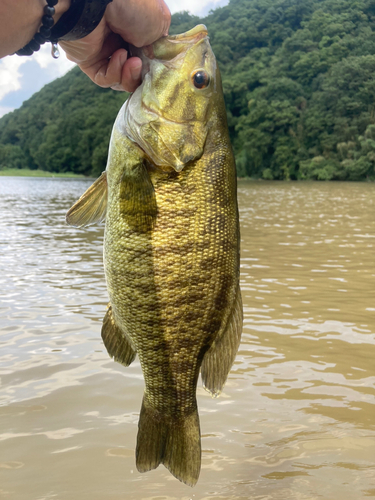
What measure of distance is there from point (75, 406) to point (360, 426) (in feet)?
7.85

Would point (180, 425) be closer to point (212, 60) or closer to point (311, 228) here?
point (212, 60)

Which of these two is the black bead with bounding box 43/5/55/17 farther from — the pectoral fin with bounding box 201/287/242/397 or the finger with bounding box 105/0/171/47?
the pectoral fin with bounding box 201/287/242/397

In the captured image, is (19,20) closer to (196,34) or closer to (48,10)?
(48,10)

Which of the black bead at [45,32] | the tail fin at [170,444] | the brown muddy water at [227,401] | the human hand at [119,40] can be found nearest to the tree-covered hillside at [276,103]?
the brown muddy water at [227,401]

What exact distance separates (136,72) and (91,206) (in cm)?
68

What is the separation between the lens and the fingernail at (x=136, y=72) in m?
2.37

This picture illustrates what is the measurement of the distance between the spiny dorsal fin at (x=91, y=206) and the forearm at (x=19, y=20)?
2.20 ft

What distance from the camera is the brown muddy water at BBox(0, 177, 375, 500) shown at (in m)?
3.32

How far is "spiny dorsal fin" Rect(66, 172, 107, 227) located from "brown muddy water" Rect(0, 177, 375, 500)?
1869 millimetres

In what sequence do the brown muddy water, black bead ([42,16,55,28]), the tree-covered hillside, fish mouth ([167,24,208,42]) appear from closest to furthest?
black bead ([42,16,55,28]) < fish mouth ([167,24,208,42]) < the brown muddy water < the tree-covered hillside

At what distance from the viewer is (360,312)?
270 inches

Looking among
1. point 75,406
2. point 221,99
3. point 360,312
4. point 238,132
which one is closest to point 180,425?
point 221,99

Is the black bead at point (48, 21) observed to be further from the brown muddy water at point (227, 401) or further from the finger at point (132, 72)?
the brown muddy water at point (227, 401)

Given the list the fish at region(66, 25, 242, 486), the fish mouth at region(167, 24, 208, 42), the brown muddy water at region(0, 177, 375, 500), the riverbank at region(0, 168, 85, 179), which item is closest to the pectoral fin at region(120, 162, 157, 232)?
the fish at region(66, 25, 242, 486)
